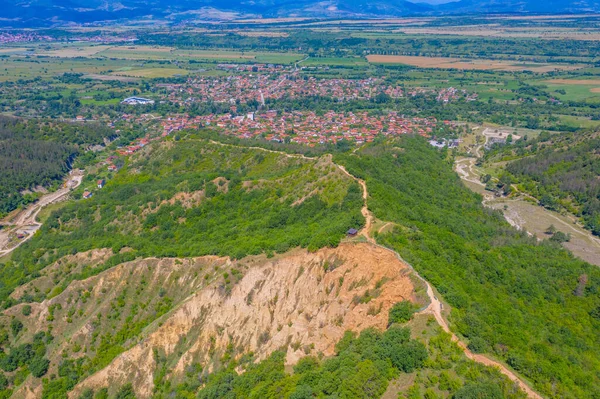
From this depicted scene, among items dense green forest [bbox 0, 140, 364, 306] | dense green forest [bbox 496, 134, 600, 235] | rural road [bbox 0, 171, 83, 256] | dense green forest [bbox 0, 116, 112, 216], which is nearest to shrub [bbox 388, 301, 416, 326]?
dense green forest [bbox 0, 140, 364, 306]

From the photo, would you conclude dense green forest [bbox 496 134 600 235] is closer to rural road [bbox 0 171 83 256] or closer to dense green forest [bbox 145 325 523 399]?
dense green forest [bbox 145 325 523 399]

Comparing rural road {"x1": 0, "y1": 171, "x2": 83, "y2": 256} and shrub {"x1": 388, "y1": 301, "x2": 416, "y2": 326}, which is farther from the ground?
shrub {"x1": 388, "y1": 301, "x2": 416, "y2": 326}

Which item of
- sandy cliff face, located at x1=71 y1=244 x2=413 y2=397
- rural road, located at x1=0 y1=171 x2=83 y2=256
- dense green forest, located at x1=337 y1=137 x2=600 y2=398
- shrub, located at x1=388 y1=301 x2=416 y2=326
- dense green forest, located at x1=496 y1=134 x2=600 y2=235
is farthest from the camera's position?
dense green forest, located at x1=496 y1=134 x2=600 y2=235

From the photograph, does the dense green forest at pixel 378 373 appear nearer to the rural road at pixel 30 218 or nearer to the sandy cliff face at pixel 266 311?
the sandy cliff face at pixel 266 311

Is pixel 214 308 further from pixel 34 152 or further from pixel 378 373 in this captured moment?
pixel 34 152

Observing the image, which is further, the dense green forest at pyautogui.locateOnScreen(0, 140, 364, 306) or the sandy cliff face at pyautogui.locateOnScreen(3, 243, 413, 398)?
the dense green forest at pyautogui.locateOnScreen(0, 140, 364, 306)

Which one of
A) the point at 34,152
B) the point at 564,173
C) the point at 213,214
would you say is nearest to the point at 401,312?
the point at 213,214
